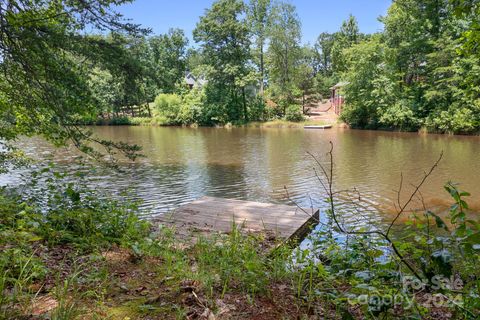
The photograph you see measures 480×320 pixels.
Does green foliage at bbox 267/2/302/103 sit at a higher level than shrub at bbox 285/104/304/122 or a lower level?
higher

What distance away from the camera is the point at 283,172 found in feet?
35.3

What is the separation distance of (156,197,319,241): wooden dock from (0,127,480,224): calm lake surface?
80cm

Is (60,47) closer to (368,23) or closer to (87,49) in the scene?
(87,49)

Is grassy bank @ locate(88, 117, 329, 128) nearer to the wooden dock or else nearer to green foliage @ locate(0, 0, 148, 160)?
the wooden dock

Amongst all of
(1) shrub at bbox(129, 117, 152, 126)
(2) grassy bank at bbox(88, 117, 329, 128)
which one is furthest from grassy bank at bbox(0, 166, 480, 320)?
(1) shrub at bbox(129, 117, 152, 126)

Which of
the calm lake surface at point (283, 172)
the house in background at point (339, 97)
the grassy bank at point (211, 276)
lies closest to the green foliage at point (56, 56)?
the grassy bank at point (211, 276)

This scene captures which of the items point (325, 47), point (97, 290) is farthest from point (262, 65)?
point (97, 290)

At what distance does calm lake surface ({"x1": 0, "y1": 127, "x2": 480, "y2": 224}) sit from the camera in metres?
7.77

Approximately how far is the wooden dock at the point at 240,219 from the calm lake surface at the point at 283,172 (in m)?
0.80

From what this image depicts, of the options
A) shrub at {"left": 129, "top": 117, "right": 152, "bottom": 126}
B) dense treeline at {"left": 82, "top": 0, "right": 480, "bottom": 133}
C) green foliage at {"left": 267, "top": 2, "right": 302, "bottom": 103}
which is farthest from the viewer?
shrub at {"left": 129, "top": 117, "right": 152, "bottom": 126}

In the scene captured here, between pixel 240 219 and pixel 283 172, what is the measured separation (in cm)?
573

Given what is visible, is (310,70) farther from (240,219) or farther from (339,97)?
(240,219)

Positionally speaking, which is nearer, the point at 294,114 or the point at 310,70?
the point at 294,114

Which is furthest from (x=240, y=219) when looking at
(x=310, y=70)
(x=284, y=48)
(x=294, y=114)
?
(x=310, y=70)
